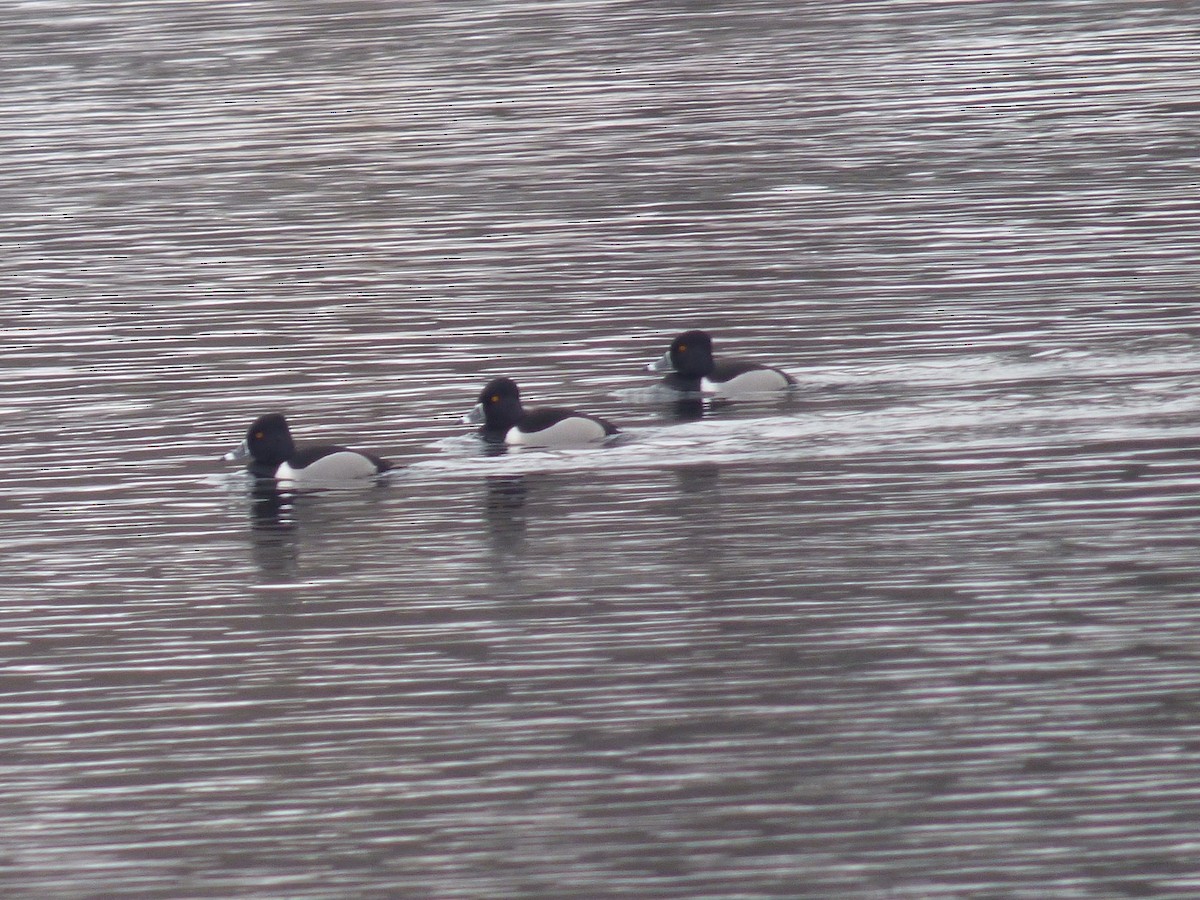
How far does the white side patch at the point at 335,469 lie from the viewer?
16.4 meters

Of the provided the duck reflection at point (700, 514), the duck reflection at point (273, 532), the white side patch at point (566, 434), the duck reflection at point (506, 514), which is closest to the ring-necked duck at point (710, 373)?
the white side patch at point (566, 434)

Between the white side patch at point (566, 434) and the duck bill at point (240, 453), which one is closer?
the duck bill at point (240, 453)

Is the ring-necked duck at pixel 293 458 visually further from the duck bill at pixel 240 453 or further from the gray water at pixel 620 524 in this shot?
the gray water at pixel 620 524

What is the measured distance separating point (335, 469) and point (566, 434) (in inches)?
73.8

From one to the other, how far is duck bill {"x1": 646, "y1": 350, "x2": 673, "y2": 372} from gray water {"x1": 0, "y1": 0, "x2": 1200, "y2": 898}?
30 centimetres

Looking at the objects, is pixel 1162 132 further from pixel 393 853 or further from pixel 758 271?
pixel 393 853

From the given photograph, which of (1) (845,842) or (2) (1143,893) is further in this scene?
(1) (845,842)

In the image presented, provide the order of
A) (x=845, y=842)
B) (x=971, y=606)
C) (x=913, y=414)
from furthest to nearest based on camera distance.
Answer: (x=913, y=414), (x=971, y=606), (x=845, y=842)

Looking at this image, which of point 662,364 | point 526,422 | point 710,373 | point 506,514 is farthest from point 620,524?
point 662,364

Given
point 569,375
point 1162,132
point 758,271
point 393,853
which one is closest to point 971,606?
point 393,853

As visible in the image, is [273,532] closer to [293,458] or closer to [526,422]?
[293,458]

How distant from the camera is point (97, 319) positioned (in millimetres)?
23297

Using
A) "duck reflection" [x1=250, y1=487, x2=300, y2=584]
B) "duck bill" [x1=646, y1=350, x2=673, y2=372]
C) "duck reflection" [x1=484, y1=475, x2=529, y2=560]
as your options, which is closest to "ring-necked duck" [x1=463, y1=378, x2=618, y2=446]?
"duck reflection" [x1=484, y1=475, x2=529, y2=560]

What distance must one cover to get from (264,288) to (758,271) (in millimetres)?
5628
